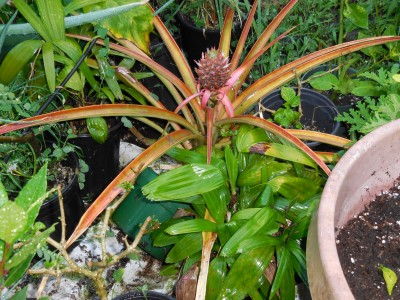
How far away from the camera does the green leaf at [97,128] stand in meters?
1.56

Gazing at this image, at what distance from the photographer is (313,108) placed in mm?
1792

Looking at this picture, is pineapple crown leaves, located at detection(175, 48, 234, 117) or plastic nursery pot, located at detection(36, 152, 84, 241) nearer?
pineapple crown leaves, located at detection(175, 48, 234, 117)

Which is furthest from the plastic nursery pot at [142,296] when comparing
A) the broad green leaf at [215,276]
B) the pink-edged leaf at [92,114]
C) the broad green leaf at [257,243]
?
the pink-edged leaf at [92,114]

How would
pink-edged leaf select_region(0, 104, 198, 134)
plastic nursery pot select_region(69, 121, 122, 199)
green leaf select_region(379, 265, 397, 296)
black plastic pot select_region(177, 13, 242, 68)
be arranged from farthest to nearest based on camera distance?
black plastic pot select_region(177, 13, 242, 68) → plastic nursery pot select_region(69, 121, 122, 199) → pink-edged leaf select_region(0, 104, 198, 134) → green leaf select_region(379, 265, 397, 296)

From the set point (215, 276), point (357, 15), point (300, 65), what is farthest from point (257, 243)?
point (357, 15)

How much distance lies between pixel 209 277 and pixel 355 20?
39.4 inches

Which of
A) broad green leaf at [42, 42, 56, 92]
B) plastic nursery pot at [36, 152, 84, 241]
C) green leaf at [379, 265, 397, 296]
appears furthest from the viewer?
plastic nursery pot at [36, 152, 84, 241]

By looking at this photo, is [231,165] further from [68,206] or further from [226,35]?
[68,206]

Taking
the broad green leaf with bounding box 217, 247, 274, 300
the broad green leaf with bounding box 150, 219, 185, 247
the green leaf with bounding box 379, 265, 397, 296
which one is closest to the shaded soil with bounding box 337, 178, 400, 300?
the green leaf with bounding box 379, 265, 397, 296

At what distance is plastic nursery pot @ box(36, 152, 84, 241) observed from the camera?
1.49 meters

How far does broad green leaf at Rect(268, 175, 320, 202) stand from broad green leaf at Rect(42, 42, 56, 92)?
657mm

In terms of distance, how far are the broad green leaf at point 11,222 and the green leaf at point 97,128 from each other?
3.21 feet

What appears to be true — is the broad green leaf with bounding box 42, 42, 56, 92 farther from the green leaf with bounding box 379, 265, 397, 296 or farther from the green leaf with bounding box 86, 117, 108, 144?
the green leaf with bounding box 379, 265, 397, 296

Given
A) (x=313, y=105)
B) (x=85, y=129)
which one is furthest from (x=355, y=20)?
(x=85, y=129)
